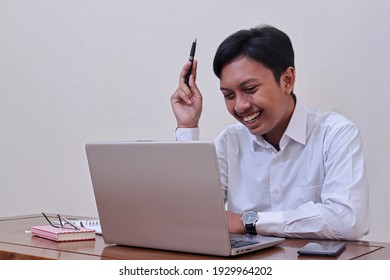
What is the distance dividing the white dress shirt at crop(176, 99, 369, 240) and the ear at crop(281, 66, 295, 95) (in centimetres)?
7

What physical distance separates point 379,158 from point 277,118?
0.61 metres

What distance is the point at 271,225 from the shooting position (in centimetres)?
158

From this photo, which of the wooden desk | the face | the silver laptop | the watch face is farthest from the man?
the silver laptop

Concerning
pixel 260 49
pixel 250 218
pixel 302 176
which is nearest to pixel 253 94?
pixel 260 49

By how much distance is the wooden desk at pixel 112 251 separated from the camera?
4.19 feet

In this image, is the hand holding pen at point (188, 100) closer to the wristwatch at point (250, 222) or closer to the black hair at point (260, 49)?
the black hair at point (260, 49)

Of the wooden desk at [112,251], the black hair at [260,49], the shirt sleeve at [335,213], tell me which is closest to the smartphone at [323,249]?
the wooden desk at [112,251]

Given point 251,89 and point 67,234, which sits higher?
point 251,89

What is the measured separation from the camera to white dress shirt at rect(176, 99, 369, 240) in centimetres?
158

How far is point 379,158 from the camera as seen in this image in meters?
2.31

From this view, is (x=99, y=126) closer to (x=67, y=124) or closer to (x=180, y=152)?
(x=67, y=124)

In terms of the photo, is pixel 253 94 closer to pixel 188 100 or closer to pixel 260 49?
pixel 260 49

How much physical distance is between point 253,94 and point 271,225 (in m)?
0.46
